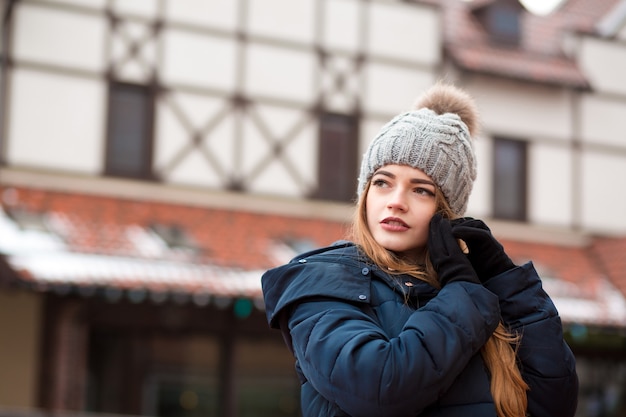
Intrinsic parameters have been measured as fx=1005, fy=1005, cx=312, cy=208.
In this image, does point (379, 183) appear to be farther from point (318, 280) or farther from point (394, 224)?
point (318, 280)

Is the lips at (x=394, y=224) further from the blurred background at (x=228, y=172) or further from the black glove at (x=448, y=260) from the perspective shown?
the blurred background at (x=228, y=172)

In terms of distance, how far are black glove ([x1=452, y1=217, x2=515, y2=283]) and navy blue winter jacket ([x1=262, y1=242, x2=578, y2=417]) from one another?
0.10 ft

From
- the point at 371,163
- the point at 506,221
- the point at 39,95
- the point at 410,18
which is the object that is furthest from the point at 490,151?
the point at 371,163

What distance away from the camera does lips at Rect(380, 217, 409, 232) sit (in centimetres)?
210

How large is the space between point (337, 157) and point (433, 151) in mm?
9922

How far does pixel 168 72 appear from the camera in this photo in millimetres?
11102

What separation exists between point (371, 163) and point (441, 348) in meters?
0.52

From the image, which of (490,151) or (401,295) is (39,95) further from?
(401,295)

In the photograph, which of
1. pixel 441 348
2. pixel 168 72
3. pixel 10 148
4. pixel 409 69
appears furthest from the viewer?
pixel 409 69

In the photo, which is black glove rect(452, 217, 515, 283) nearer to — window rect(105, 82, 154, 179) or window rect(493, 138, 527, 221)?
window rect(105, 82, 154, 179)

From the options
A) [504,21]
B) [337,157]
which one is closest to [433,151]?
[337,157]

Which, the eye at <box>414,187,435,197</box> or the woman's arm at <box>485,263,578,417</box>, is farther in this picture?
the eye at <box>414,187,435,197</box>

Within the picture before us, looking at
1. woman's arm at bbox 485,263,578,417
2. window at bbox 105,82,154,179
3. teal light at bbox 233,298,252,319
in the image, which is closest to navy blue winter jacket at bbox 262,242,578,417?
woman's arm at bbox 485,263,578,417

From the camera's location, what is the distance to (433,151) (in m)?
2.16
